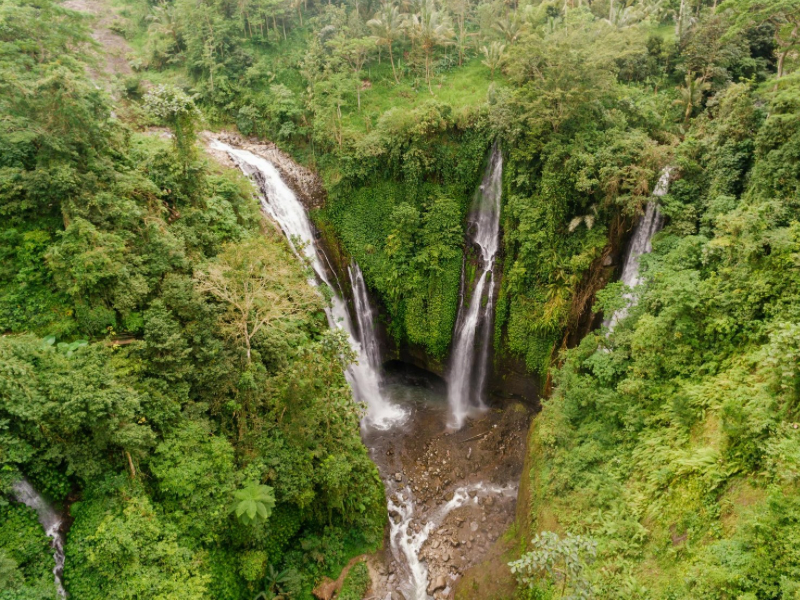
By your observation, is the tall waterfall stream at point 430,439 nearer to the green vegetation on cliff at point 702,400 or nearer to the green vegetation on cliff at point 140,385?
the green vegetation on cliff at point 140,385

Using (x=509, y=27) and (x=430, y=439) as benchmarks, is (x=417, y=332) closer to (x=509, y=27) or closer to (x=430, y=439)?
(x=430, y=439)

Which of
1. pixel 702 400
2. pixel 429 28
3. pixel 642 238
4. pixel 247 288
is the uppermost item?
pixel 429 28

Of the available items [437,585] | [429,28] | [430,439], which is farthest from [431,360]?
[429,28]

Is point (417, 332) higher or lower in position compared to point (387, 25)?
lower

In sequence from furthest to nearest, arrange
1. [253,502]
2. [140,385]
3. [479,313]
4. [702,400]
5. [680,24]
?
1. [680,24]
2. [479,313]
3. [140,385]
4. [253,502]
5. [702,400]

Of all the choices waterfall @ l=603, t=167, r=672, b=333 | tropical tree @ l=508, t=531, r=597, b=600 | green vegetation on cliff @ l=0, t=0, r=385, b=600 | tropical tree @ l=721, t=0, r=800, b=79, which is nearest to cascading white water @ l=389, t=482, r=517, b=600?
green vegetation on cliff @ l=0, t=0, r=385, b=600

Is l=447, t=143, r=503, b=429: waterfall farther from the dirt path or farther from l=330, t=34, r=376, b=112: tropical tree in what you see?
the dirt path
